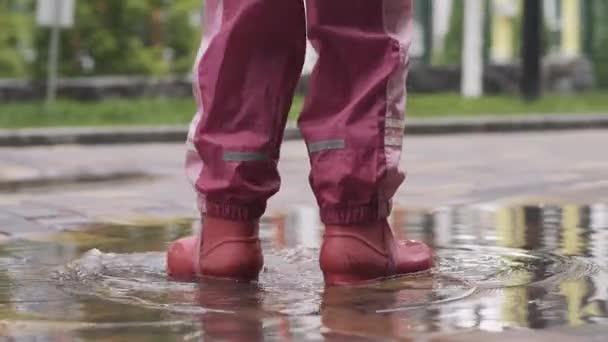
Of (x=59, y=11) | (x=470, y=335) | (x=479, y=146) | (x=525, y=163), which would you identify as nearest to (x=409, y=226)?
(x=470, y=335)

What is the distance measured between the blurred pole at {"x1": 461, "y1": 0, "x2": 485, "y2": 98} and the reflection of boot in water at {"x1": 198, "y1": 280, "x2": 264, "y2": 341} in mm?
17370

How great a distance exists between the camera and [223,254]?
2812 millimetres

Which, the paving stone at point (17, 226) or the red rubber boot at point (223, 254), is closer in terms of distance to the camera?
the red rubber boot at point (223, 254)

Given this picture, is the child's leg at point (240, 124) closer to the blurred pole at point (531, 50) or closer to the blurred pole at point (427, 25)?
the blurred pole at point (531, 50)

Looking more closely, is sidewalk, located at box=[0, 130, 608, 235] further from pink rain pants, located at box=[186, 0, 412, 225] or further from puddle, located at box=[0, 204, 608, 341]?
pink rain pants, located at box=[186, 0, 412, 225]

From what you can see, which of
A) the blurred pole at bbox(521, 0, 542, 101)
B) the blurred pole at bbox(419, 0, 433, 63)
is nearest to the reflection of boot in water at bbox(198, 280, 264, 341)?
the blurred pole at bbox(521, 0, 542, 101)

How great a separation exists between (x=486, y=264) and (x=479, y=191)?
2.53 meters

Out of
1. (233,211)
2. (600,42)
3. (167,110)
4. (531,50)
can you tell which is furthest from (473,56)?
(233,211)

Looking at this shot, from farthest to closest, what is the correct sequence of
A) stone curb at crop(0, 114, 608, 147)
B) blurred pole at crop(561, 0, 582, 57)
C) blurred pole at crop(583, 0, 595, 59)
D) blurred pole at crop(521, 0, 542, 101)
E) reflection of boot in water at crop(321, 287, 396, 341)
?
blurred pole at crop(561, 0, 582, 57)
blurred pole at crop(583, 0, 595, 59)
blurred pole at crop(521, 0, 542, 101)
stone curb at crop(0, 114, 608, 147)
reflection of boot in water at crop(321, 287, 396, 341)

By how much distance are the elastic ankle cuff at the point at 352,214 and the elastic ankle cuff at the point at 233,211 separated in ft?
0.45

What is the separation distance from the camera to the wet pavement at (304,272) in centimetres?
223

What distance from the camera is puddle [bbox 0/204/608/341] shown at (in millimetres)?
2229

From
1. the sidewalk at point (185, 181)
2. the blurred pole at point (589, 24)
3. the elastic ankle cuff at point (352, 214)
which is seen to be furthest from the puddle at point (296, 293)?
the blurred pole at point (589, 24)

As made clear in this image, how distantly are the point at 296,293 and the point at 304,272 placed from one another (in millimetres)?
325
